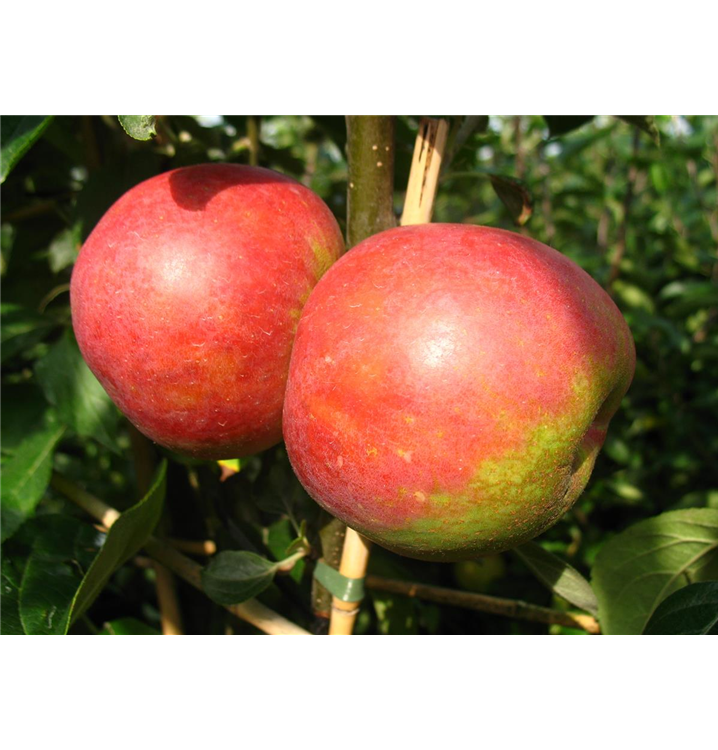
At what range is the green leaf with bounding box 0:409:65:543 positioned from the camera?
839 millimetres

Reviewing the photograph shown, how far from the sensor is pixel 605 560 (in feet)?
2.99

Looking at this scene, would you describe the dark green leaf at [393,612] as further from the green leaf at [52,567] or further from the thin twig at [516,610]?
the green leaf at [52,567]

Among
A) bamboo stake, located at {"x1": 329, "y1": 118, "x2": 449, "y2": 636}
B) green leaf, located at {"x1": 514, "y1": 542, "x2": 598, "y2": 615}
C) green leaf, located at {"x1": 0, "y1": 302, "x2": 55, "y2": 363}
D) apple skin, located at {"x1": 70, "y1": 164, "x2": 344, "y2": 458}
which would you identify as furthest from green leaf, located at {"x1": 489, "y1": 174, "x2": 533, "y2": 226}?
green leaf, located at {"x1": 0, "y1": 302, "x2": 55, "y2": 363}

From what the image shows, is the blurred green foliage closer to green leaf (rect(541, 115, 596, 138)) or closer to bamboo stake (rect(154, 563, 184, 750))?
green leaf (rect(541, 115, 596, 138))

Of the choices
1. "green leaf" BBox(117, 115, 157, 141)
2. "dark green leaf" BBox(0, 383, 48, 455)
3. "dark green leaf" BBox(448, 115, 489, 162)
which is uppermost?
"dark green leaf" BBox(448, 115, 489, 162)

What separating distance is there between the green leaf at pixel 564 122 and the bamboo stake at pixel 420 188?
412 millimetres

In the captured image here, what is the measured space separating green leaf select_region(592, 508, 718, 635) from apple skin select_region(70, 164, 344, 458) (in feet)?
1.53

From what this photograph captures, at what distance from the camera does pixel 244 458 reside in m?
1.01

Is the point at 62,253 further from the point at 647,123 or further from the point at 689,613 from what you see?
the point at 689,613


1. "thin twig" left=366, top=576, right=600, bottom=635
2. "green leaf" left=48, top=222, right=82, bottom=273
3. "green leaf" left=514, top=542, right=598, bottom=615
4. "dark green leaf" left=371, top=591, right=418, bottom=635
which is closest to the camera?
"green leaf" left=514, top=542, right=598, bottom=615

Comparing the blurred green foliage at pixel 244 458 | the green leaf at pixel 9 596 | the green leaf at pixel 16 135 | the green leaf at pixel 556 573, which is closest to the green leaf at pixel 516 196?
the blurred green foliage at pixel 244 458

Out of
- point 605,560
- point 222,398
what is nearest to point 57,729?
point 222,398

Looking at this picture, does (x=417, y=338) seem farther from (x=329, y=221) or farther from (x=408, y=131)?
(x=408, y=131)

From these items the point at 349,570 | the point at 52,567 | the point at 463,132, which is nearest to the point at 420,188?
the point at 463,132
